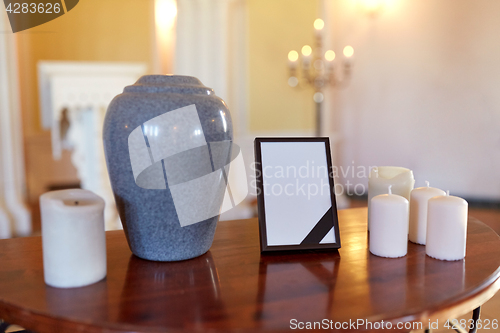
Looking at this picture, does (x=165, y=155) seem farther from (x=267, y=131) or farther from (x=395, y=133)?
(x=395, y=133)

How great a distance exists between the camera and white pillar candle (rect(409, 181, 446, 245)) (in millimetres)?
764

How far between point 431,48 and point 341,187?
1443 mm

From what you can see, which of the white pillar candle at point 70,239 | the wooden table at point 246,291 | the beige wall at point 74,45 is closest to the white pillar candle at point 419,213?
the wooden table at point 246,291

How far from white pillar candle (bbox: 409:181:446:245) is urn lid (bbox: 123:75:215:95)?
0.48m

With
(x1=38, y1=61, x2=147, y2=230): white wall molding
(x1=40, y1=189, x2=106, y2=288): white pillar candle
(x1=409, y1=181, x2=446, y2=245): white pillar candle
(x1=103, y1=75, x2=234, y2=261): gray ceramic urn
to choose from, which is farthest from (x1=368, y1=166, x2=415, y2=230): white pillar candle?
(x1=38, y1=61, x2=147, y2=230): white wall molding

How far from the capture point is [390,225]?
69cm

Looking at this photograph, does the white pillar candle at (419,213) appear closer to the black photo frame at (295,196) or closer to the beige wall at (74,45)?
the black photo frame at (295,196)

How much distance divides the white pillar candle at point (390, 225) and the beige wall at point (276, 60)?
2.72 metres

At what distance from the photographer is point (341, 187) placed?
365 centimetres

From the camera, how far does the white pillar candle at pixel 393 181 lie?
32.7 inches

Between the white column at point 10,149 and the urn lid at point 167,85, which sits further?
the white column at point 10,149

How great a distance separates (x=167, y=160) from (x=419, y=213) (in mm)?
517

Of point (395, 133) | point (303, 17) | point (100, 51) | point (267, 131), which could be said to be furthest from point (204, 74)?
point (395, 133)

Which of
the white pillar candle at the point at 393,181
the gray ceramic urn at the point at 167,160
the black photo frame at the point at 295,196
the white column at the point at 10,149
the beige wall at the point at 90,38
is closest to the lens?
the gray ceramic urn at the point at 167,160
